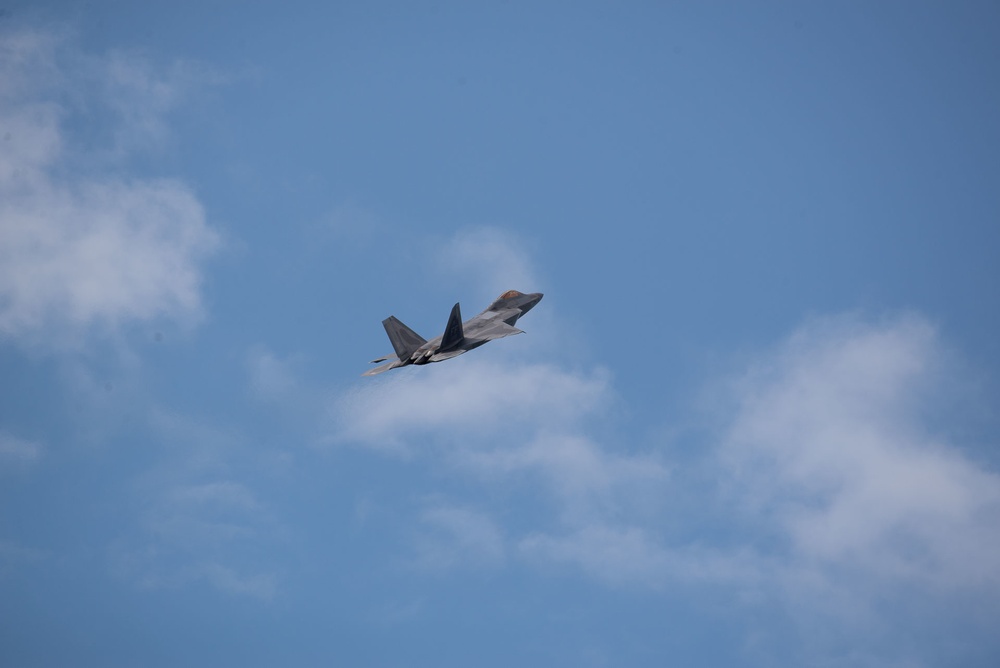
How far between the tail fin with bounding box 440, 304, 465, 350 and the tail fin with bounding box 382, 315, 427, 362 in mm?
4253

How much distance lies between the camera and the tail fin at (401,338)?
305ft

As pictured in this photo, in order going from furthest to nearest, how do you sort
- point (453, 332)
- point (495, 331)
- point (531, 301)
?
point (531, 301)
point (495, 331)
point (453, 332)

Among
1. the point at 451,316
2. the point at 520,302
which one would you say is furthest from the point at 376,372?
the point at 520,302

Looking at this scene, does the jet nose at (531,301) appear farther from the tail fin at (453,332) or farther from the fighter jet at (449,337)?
the tail fin at (453,332)

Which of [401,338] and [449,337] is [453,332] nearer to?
[449,337]

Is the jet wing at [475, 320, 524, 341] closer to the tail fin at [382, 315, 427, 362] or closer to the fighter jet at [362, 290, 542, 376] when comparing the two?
A: the fighter jet at [362, 290, 542, 376]

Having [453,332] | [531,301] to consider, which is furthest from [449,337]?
[531,301]

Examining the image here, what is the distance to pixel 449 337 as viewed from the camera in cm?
8881

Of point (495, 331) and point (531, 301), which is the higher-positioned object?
point (531, 301)

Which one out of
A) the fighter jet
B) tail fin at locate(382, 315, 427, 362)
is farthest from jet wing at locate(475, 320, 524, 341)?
tail fin at locate(382, 315, 427, 362)

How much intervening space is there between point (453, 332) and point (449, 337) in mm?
653

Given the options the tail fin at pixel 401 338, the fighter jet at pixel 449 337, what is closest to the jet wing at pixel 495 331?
the fighter jet at pixel 449 337

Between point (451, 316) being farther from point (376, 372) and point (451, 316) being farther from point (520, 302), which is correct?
point (520, 302)

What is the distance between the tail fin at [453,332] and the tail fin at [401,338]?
14.0 ft
